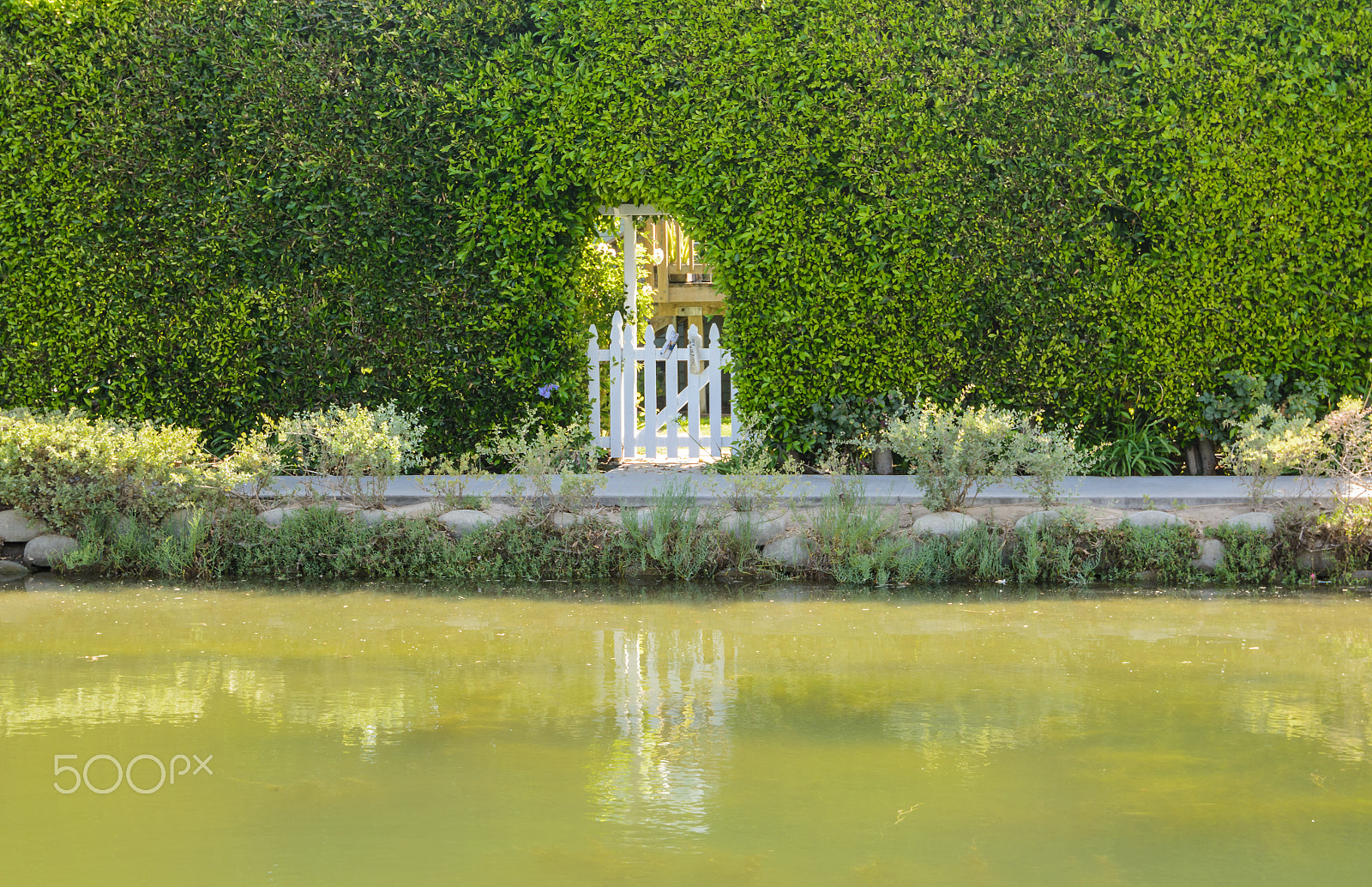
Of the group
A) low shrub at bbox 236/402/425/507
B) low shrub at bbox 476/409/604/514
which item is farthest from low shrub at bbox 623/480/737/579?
low shrub at bbox 236/402/425/507

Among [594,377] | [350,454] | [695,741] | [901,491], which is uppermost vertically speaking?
[594,377]

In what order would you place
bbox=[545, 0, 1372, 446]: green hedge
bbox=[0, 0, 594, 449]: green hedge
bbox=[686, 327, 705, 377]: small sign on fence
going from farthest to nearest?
1. bbox=[686, 327, 705, 377]: small sign on fence
2. bbox=[0, 0, 594, 449]: green hedge
3. bbox=[545, 0, 1372, 446]: green hedge

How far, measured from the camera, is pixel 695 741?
434 cm

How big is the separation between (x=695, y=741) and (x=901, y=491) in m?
4.11

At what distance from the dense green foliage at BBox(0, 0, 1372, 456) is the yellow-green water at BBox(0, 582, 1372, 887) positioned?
300 cm

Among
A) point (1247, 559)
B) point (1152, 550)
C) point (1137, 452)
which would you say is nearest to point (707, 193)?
point (1137, 452)

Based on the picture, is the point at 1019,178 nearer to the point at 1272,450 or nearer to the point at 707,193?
the point at 707,193

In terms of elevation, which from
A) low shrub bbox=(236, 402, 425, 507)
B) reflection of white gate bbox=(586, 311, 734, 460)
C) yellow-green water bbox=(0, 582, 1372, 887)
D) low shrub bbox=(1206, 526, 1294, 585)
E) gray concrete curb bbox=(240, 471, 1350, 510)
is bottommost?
yellow-green water bbox=(0, 582, 1372, 887)

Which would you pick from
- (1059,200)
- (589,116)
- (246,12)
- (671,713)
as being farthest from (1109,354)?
(246,12)

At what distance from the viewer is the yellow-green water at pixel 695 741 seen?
3.35 m

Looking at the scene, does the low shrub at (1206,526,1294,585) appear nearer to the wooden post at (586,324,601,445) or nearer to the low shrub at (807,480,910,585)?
the low shrub at (807,480,910,585)

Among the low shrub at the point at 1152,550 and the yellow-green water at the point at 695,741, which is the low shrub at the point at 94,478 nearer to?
the yellow-green water at the point at 695,741

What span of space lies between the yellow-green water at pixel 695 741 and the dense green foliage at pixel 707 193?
9.84 ft

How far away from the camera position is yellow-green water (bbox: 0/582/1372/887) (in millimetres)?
3348
